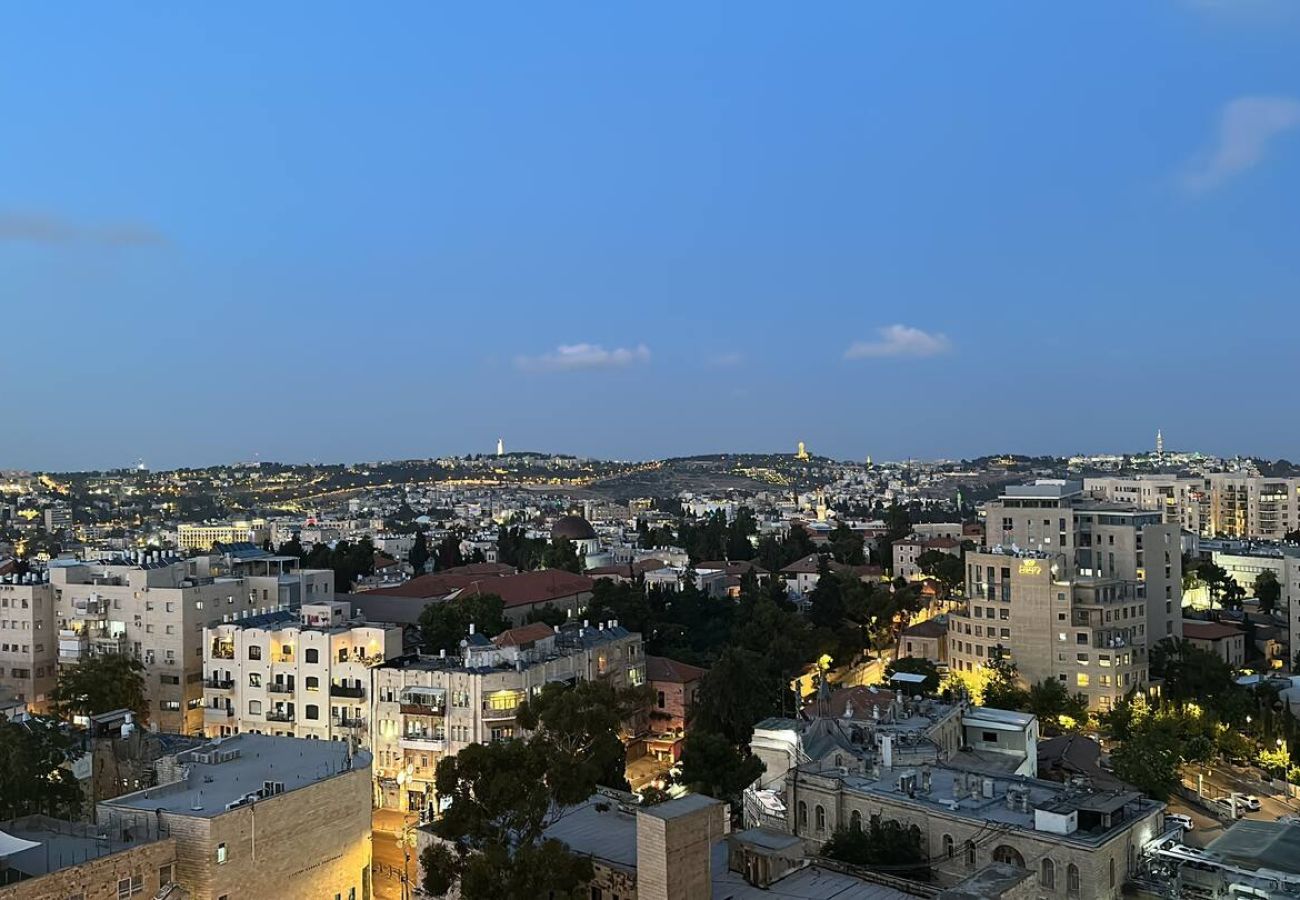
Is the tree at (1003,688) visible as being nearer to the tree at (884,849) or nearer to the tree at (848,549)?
the tree at (884,849)

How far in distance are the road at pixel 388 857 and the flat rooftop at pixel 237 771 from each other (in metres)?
2.57

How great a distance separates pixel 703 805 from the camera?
A: 17.1 metres

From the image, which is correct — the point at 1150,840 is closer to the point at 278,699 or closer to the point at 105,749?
the point at 105,749

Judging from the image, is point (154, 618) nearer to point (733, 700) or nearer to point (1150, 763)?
point (733, 700)

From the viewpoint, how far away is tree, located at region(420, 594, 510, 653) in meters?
50.3

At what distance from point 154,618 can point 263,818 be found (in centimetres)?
3148

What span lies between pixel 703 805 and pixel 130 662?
34.9m

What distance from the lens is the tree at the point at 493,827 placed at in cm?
1791

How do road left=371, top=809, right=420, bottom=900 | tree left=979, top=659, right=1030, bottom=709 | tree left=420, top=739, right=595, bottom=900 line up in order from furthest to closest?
1. tree left=979, top=659, right=1030, bottom=709
2. road left=371, top=809, right=420, bottom=900
3. tree left=420, top=739, right=595, bottom=900

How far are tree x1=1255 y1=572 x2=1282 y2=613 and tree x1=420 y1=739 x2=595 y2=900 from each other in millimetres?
68180

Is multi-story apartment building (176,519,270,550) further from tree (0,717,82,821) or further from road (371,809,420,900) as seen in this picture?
tree (0,717,82,821)

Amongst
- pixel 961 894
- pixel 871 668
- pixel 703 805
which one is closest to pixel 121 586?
pixel 871 668

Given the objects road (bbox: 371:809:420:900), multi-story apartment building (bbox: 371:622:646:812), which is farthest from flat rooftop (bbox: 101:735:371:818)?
multi-story apartment building (bbox: 371:622:646:812)

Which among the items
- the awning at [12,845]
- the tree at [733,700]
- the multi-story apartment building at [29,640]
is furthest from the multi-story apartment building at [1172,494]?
the awning at [12,845]
